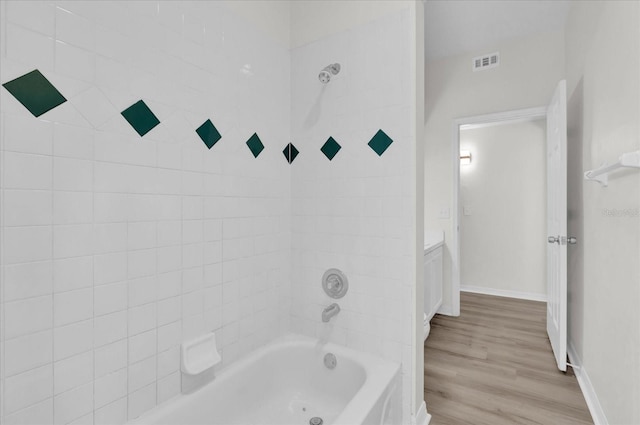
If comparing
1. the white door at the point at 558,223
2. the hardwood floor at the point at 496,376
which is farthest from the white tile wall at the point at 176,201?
the white door at the point at 558,223

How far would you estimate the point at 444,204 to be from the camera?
3.38m

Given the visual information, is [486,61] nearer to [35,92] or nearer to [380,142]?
[380,142]

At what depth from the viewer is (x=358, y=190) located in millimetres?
1751

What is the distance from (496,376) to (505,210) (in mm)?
2587

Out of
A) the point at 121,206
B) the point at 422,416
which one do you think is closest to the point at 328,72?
the point at 121,206

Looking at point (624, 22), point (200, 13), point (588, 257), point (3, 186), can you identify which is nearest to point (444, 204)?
point (588, 257)

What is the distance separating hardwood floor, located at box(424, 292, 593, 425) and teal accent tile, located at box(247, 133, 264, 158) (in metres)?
1.74

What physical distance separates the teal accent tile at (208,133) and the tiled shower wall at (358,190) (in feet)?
1.91

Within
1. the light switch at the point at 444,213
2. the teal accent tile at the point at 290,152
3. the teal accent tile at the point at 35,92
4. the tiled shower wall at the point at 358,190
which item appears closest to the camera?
the teal accent tile at the point at 35,92

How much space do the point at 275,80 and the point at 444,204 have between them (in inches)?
89.5

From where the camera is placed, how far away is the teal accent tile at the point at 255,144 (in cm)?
169

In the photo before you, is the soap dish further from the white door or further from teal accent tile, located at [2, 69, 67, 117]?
the white door

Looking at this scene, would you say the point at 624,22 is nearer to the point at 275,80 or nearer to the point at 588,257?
the point at 588,257

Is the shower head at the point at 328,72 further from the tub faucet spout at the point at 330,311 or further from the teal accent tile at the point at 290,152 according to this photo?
the tub faucet spout at the point at 330,311
